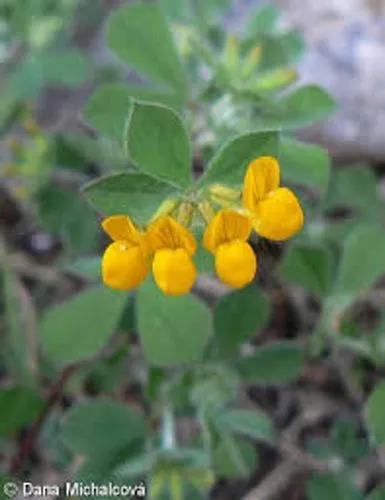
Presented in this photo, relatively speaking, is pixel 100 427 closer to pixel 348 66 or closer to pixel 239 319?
pixel 239 319

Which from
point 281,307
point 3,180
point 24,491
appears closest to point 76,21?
point 3,180

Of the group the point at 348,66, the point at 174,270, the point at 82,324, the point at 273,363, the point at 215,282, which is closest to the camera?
the point at 174,270

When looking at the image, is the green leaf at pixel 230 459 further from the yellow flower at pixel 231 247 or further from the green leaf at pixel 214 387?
the yellow flower at pixel 231 247

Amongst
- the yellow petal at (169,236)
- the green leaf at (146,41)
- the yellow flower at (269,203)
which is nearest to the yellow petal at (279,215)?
the yellow flower at (269,203)

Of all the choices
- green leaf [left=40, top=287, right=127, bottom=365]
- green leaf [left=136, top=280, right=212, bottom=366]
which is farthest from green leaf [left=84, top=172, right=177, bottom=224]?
green leaf [left=40, top=287, right=127, bottom=365]

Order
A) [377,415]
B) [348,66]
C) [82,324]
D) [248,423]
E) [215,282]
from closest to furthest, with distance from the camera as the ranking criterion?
[377,415] → [248,423] → [82,324] → [215,282] → [348,66]

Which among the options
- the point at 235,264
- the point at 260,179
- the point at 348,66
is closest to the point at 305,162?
the point at 260,179

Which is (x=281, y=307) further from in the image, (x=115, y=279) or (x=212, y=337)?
(x=115, y=279)

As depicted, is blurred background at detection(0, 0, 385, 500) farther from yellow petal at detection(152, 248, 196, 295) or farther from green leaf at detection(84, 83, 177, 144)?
yellow petal at detection(152, 248, 196, 295)
